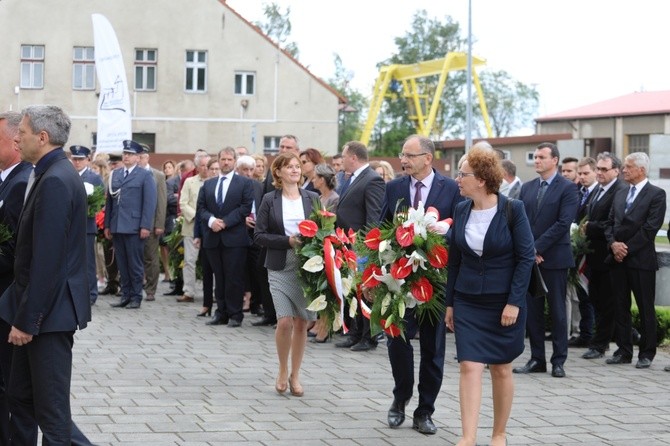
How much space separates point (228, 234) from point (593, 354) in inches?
184

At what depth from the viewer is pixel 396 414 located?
8344mm

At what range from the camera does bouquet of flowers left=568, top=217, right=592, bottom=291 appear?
12.5 meters

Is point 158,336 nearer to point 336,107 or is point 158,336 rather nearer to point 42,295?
point 42,295

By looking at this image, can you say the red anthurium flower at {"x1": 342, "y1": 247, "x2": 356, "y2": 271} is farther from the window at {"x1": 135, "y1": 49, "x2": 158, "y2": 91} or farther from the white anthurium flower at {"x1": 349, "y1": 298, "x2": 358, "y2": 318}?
the window at {"x1": 135, "y1": 49, "x2": 158, "y2": 91}

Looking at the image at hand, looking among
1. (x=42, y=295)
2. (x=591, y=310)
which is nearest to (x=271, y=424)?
(x=42, y=295)

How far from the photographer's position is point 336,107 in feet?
173

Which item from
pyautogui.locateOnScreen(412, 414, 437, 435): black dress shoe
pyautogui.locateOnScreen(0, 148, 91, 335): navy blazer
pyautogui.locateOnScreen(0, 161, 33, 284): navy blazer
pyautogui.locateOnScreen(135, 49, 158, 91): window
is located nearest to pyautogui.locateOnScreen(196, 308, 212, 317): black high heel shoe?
pyautogui.locateOnScreen(412, 414, 437, 435): black dress shoe

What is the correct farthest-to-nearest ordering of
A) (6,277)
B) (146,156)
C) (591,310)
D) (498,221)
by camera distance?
(146,156), (591,310), (498,221), (6,277)

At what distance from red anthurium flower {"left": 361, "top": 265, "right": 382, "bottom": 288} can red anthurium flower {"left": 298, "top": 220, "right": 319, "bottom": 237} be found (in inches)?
49.5

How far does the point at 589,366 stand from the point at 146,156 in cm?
822

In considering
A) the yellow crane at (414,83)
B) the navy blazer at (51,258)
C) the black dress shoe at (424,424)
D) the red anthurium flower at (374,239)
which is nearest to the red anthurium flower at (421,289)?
the red anthurium flower at (374,239)

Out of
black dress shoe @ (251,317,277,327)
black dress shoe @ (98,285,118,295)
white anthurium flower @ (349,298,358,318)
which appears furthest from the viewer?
black dress shoe @ (98,285,118,295)

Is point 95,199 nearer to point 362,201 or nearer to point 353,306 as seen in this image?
point 362,201

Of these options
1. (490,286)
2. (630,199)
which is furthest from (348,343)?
(490,286)
